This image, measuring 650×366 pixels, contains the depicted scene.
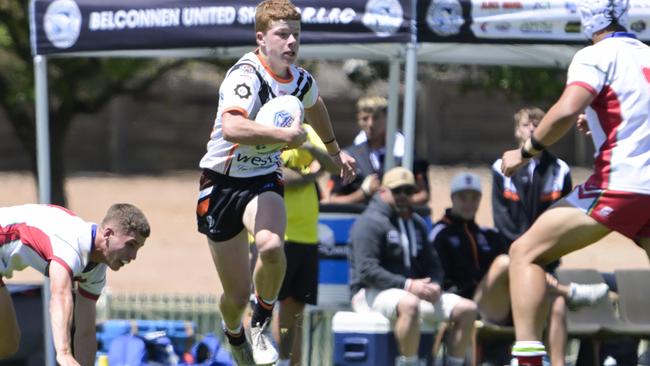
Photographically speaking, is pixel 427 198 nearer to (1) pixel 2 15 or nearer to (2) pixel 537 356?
(2) pixel 537 356

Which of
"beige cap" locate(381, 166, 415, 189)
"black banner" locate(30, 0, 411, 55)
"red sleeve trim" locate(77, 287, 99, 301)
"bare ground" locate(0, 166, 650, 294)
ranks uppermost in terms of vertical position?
"black banner" locate(30, 0, 411, 55)

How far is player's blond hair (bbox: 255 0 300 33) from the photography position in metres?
7.07

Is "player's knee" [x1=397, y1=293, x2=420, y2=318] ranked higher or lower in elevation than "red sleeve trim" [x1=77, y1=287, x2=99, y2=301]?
lower

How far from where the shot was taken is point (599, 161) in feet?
21.9

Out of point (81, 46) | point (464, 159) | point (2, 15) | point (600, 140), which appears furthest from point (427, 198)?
point (464, 159)

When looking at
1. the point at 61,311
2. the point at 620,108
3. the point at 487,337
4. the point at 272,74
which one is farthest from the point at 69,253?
the point at 487,337

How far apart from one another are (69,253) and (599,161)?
2.75 m

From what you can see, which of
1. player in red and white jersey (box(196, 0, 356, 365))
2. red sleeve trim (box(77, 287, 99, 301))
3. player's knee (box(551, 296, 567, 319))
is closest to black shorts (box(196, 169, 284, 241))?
player in red and white jersey (box(196, 0, 356, 365))

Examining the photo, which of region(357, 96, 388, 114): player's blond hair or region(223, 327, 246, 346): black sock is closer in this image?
region(223, 327, 246, 346): black sock

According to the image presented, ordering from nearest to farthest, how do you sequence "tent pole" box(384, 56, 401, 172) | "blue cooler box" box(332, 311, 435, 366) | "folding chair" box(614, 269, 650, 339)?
"blue cooler box" box(332, 311, 435, 366) → "folding chair" box(614, 269, 650, 339) → "tent pole" box(384, 56, 401, 172)

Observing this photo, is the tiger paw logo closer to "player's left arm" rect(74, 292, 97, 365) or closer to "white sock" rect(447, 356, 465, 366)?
"player's left arm" rect(74, 292, 97, 365)

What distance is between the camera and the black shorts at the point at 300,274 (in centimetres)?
899

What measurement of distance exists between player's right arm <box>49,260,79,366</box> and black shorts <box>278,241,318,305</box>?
2.48 meters

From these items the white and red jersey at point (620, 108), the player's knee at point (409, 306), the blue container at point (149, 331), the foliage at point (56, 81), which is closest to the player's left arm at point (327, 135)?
the player's knee at point (409, 306)
